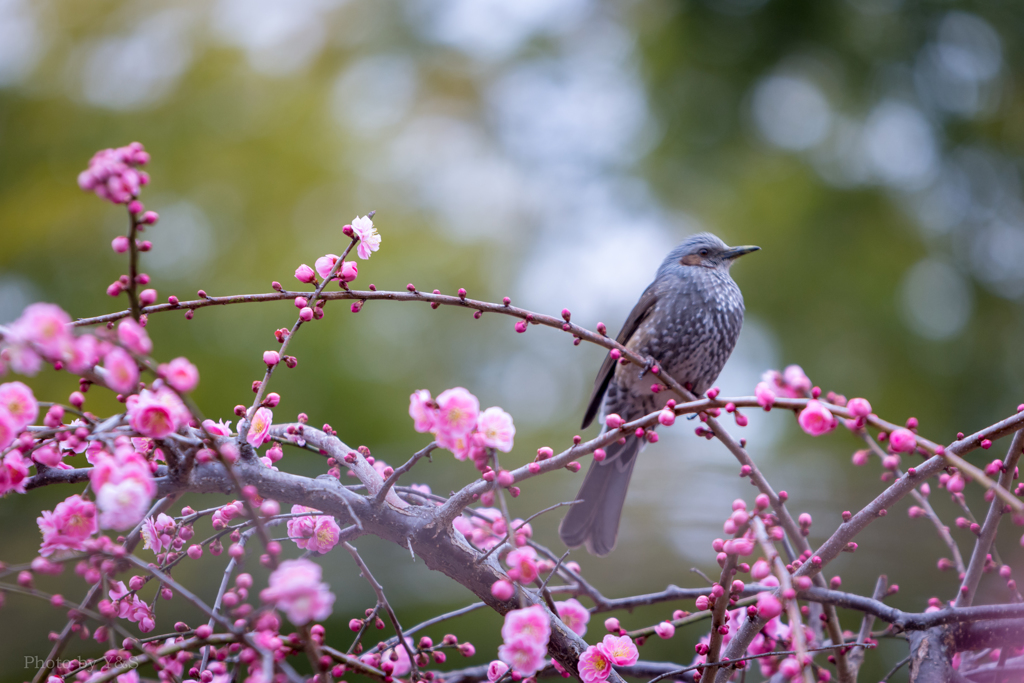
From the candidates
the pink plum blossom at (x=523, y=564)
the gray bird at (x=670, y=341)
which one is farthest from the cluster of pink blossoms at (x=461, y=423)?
the gray bird at (x=670, y=341)

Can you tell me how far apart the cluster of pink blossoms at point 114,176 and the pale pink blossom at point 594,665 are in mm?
788

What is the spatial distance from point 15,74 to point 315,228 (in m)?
2.26

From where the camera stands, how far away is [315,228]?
181 inches

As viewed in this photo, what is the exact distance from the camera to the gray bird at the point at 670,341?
2.04 m

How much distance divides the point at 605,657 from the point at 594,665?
0.06 ft

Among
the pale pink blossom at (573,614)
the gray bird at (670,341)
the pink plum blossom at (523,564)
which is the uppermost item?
the gray bird at (670,341)

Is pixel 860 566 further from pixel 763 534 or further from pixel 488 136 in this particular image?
pixel 488 136

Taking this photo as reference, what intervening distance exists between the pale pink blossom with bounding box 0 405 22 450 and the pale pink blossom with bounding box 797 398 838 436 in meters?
0.88

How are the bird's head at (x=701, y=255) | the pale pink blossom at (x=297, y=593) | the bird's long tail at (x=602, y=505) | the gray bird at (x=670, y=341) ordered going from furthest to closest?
the bird's head at (x=701, y=255) → the gray bird at (x=670, y=341) → the bird's long tail at (x=602, y=505) → the pale pink blossom at (x=297, y=593)

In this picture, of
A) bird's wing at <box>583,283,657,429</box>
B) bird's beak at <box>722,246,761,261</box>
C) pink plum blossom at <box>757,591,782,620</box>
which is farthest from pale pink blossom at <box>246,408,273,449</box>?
bird's beak at <box>722,246,761,261</box>

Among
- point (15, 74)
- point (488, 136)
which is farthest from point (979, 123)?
point (15, 74)

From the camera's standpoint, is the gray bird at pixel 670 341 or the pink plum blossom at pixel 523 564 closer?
the pink plum blossom at pixel 523 564

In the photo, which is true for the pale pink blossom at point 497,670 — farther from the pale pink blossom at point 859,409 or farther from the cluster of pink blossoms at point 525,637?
the pale pink blossom at point 859,409

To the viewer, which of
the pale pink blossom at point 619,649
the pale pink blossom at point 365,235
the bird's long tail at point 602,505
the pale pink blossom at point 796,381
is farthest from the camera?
the bird's long tail at point 602,505
